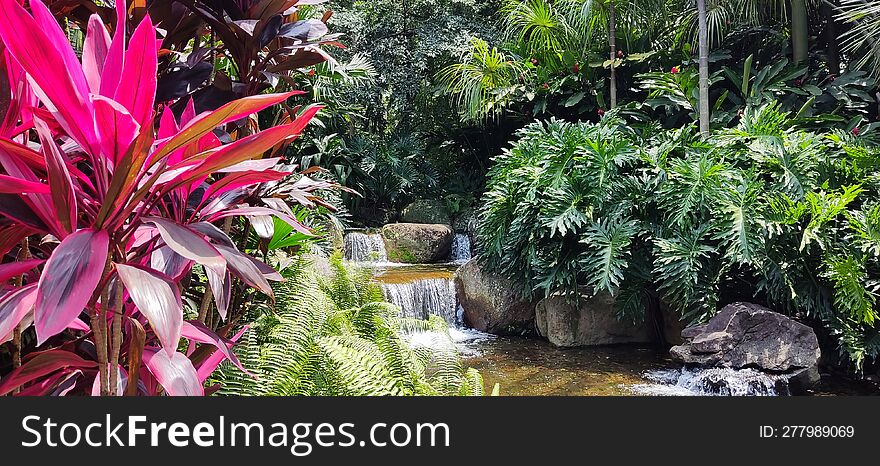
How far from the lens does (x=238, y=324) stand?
269 centimetres

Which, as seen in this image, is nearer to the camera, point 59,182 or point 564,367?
point 59,182

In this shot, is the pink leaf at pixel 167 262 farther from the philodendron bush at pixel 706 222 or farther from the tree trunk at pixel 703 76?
the tree trunk at pixel 703 76

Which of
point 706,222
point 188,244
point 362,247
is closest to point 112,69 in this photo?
point 188,244

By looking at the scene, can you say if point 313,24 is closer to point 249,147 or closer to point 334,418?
point 249,147

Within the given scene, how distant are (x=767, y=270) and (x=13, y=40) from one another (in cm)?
508

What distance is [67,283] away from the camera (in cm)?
85

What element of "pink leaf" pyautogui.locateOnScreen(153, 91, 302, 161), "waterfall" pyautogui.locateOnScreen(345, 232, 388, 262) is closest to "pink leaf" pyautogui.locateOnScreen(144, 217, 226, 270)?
"pink leaf" pyautogui.locateOnScreen(153, 91, 302, 161)

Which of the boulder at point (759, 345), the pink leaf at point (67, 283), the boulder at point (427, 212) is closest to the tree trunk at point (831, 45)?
the boulder at point (759, 345)

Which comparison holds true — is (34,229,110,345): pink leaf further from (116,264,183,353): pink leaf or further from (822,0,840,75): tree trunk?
(822,0,840,75): tree trunk

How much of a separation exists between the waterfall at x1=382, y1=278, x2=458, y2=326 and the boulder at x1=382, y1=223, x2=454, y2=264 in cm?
196

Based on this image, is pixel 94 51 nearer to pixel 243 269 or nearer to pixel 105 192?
pixel 105 192

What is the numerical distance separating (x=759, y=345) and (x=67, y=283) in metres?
4.79

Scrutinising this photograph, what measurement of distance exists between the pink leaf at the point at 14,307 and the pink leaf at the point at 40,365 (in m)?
0.17

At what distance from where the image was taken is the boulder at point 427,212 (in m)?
10.1
